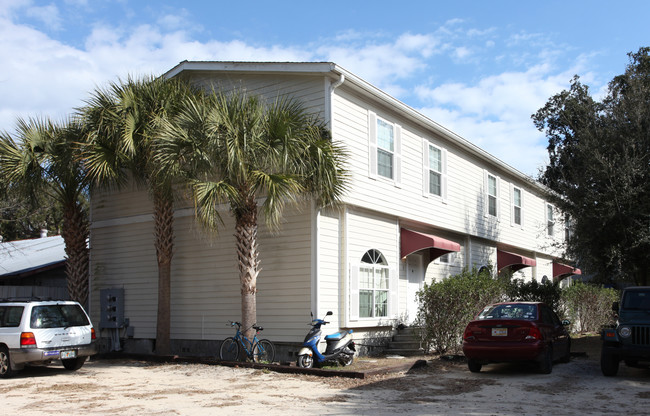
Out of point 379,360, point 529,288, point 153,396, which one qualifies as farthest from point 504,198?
point 153,396

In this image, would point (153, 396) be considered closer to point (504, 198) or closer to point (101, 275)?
point (101, 275)

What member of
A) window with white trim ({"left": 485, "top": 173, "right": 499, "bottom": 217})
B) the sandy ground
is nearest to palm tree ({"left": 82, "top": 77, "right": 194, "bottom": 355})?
the sandy ground

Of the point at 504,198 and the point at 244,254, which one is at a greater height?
the point at 504,198

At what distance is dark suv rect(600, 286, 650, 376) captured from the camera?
11352mm

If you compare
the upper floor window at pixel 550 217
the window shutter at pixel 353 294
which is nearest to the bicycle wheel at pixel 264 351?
the window shutter at pixel 353 294

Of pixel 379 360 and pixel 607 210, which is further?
pixel 607 210

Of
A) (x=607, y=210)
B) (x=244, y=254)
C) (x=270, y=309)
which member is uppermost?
(x=607, y=210)

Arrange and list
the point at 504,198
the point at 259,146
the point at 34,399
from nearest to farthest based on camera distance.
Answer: the point at 34,399
the point at 259,146
the point at 504,198

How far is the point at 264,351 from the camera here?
13641 millimetres

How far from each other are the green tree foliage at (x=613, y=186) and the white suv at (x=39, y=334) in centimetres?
1306

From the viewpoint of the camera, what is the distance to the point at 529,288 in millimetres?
19797

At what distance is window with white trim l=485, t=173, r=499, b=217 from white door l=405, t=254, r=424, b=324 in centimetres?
537

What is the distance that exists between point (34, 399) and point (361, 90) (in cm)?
973

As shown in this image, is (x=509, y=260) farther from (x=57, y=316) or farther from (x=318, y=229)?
(x=57, y=316)
